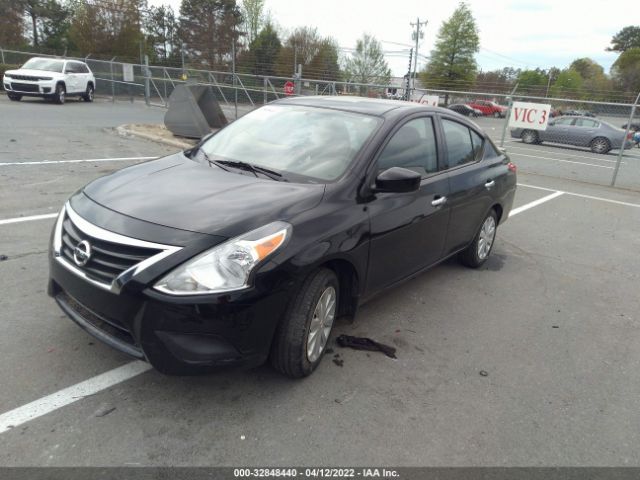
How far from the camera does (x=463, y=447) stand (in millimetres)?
2615

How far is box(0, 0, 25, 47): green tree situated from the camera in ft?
122

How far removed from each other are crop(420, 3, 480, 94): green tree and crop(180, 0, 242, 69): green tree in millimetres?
24366

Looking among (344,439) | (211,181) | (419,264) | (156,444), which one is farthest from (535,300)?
(156,444)

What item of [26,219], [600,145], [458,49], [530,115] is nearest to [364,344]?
[26,219]

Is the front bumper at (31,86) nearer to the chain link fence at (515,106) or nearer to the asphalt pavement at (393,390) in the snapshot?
the chain link fence at (515,106)

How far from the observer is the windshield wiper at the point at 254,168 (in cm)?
337

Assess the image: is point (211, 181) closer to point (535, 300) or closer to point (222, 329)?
point (222, 329)

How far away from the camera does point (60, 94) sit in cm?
1989

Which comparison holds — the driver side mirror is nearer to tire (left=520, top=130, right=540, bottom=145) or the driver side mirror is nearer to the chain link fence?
the chain link fence

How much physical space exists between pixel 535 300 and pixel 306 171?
8.75ft

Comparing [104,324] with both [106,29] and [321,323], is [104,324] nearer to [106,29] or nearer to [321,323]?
[321,323]

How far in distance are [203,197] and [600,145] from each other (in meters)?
22.6

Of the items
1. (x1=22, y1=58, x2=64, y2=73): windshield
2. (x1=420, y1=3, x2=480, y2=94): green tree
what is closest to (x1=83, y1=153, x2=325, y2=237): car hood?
(x1=22, y1=58, x2=64, y2=73): windshield

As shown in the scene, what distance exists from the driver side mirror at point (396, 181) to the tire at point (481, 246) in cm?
201
